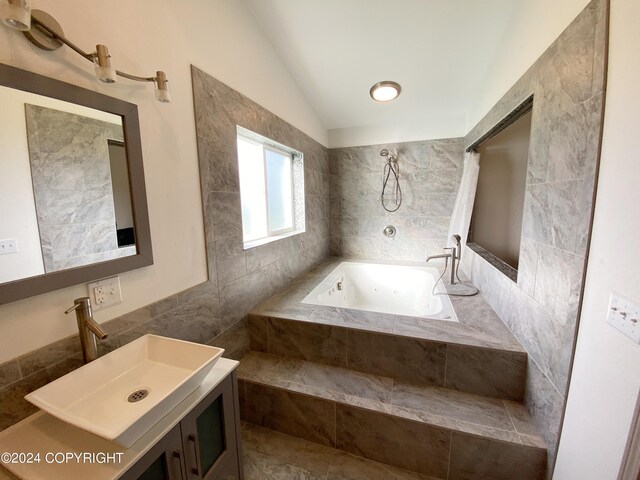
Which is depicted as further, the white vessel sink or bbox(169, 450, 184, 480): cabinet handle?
bbox(169, 450, 184, 480): cabinet handle

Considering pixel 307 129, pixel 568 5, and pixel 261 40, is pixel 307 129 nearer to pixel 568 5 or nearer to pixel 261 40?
pixel 261 40

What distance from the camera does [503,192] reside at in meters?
2.62

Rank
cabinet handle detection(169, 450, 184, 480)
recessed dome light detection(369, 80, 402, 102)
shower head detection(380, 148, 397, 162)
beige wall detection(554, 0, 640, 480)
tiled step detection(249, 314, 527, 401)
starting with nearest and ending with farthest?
beige wall detection(554, 0, 640, 480), cabinet handle detection(169, 450, 184, 480), tiled step detection(249, 314, 527, 401), recessed dome light detection(369, 80, 402, 102), shower head detection(380, 148, 397, 162)

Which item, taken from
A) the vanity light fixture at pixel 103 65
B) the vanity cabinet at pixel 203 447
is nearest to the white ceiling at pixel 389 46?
the vanity light fixture at pixel 103 65

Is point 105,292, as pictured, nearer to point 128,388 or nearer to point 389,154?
point 128,388

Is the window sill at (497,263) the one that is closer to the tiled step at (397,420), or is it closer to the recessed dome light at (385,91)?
the tiled step at (397,420)

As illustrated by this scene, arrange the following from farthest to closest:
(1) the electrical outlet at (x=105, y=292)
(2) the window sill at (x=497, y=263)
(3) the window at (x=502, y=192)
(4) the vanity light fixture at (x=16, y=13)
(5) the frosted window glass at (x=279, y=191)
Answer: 1. (5) the frosted window glass at (x=279, y=191)
2. (3) the window at (x=502, y=192)
3. (2) the window sill at (x=497, y=263)
4. (1) the electrical outlet at (x=105, y=292)
5. (4) the vanity light fixture at (x=16, y=13)

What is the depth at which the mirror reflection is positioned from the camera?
824 millimetres

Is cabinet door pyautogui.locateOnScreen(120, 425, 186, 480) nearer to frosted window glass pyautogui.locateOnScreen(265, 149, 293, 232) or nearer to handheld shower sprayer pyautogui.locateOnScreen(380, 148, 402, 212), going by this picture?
frosted window glass pyautogui.locateOnScreen(265, 149, 293, 232)

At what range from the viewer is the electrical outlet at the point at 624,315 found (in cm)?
74

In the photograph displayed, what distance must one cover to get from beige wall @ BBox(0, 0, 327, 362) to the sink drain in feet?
1.14

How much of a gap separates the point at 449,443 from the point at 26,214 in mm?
2071

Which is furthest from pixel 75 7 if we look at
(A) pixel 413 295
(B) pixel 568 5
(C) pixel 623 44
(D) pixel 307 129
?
(A) pixel 413 295

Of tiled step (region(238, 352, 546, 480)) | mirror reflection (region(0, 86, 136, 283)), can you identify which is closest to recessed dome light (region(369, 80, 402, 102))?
mirror reflection (region(0, 86, 136, 283))
